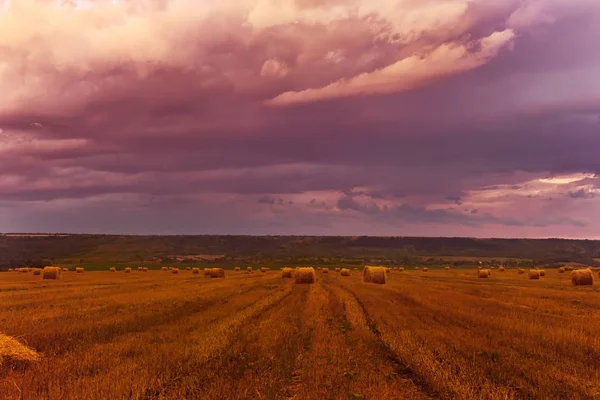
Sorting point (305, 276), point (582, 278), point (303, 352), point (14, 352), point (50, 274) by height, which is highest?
point (14, 352)

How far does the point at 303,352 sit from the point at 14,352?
25.1 ft

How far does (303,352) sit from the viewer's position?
12383 millimetres

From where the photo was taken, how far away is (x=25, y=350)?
1143 centimetres

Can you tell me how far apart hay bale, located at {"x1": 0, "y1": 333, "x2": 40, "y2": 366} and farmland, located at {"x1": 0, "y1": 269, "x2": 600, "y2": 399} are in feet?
0.64

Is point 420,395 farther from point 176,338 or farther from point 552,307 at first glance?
point 552,307

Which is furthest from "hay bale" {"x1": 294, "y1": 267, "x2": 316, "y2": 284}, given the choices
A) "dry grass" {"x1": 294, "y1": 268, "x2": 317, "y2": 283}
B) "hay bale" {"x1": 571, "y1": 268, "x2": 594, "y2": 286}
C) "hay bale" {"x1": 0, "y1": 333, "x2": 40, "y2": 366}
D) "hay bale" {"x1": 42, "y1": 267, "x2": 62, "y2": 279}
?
"hay bale" {"x1": 42, "y1": 267, "x2": 62, "y2": 279}

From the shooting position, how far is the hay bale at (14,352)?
11008 millimetres

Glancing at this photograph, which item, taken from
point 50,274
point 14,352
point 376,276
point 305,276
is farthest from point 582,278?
point 50,274

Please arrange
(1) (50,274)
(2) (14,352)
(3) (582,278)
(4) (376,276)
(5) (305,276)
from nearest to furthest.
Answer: (2) (14,352)
(3) (582,278)
(5) (305,276)
(4) (376,276)
(1) (50,274)

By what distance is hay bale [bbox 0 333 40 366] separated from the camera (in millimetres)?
11008

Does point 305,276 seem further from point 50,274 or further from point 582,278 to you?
point 50,274

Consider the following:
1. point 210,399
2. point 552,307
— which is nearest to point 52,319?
point 210,399

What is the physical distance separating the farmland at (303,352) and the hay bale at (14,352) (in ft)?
0.64

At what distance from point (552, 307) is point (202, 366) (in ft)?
63.3
